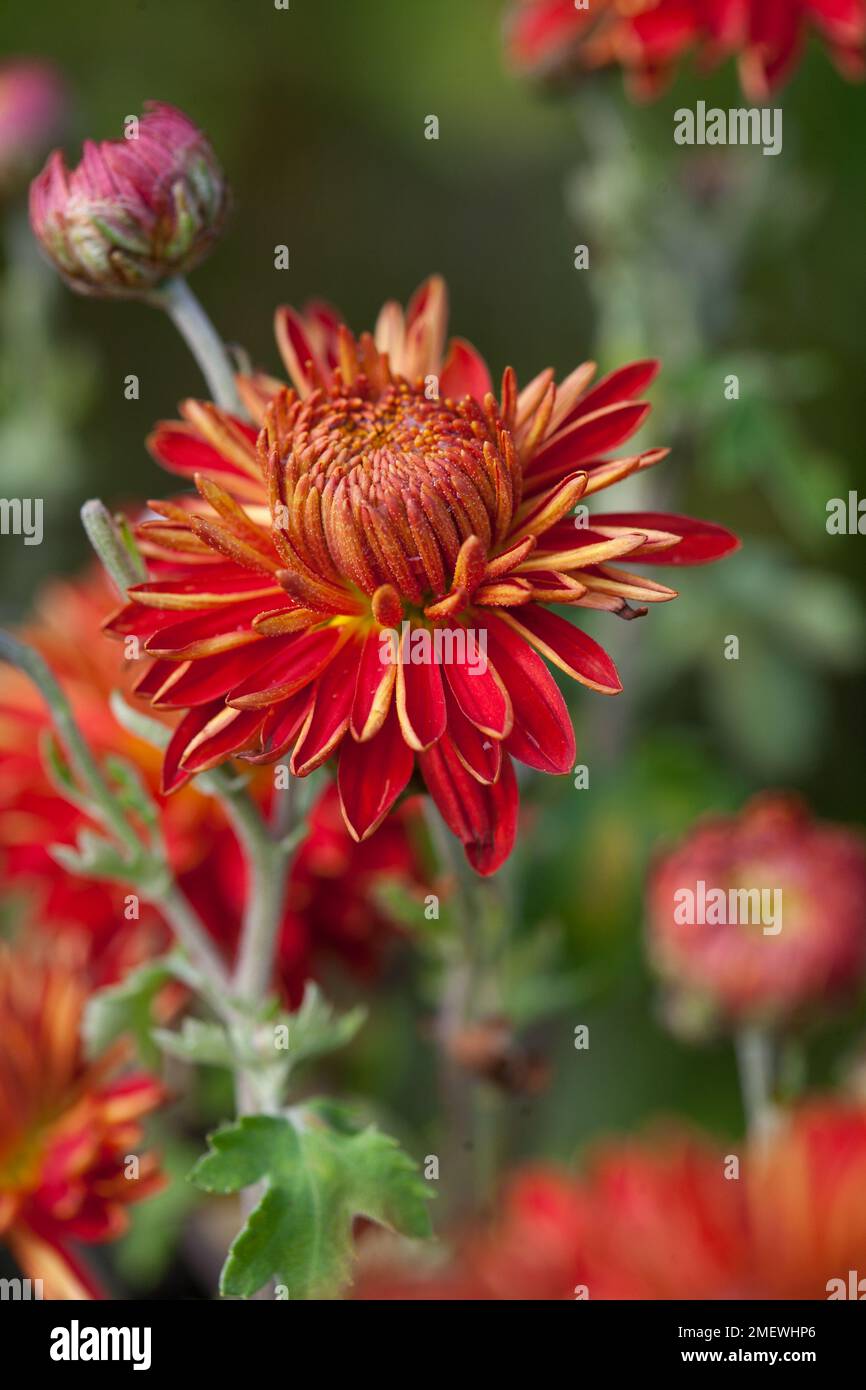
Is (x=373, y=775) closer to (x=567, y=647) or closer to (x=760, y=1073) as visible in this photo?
(x=567, y=647)

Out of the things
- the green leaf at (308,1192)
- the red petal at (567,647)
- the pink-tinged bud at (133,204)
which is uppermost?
the pink-tinged bud at (133,204)

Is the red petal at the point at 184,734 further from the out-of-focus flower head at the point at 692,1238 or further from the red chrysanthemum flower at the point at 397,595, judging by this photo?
the out-of-focus flower head at the point at 692,1238

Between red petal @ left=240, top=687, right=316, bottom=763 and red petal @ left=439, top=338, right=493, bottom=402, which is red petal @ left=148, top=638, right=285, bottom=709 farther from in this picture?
red petal @ left=439, top=338, right=493, bottom=402

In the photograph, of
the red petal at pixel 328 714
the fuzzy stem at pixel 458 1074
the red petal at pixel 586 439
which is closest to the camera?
the red petal at pixel 328 714

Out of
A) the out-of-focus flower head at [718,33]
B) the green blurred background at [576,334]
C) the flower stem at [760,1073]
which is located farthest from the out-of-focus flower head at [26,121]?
the flower stem at [760,1073]

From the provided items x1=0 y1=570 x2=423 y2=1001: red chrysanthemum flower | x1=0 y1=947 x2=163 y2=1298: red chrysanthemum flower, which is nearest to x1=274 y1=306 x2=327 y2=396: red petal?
x1=0 y1=570 x2=423 y2=1001: red chrysanthemum flower

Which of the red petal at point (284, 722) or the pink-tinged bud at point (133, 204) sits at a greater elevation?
the pink-tinged bud at point (133, 204)
